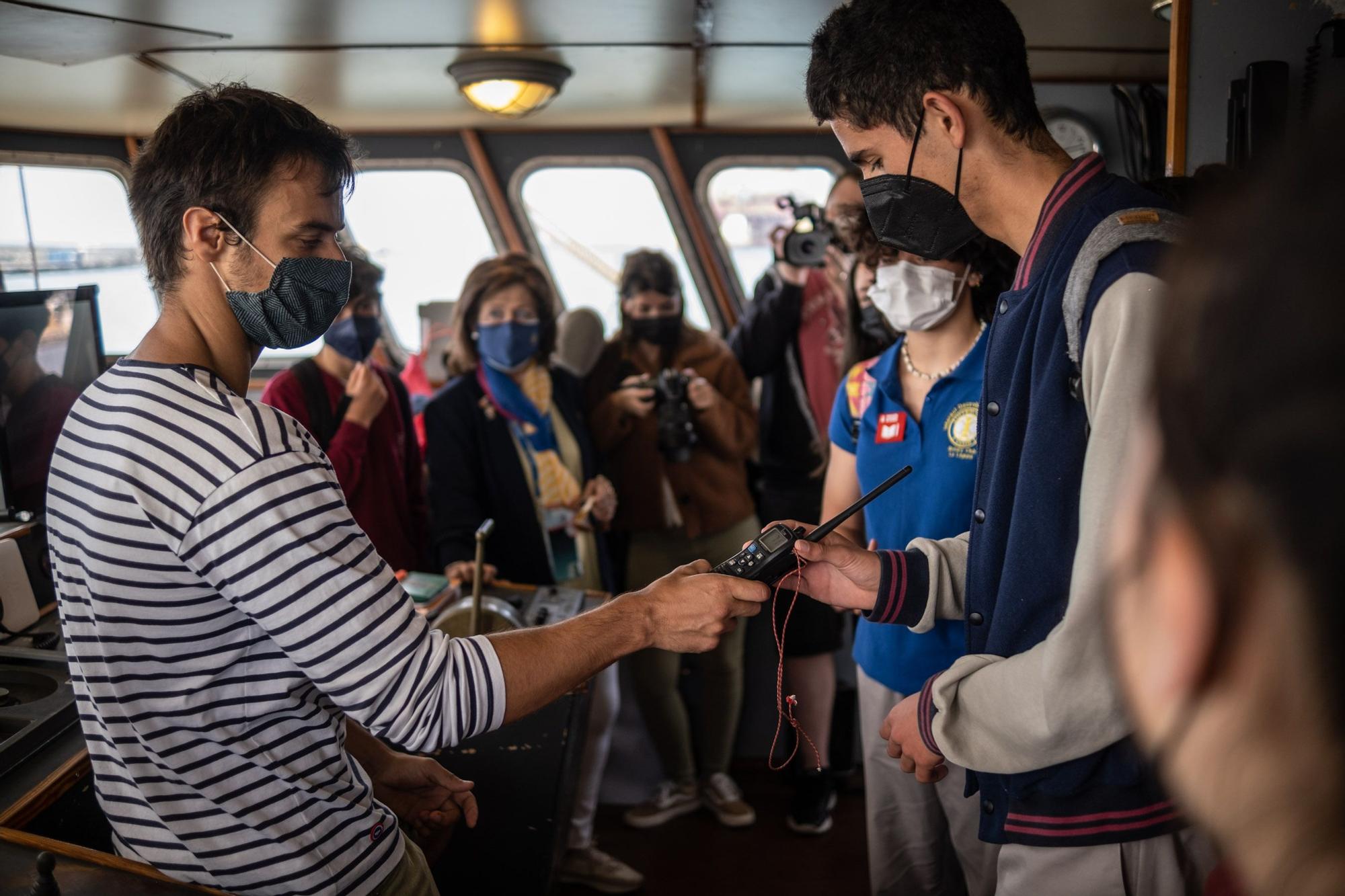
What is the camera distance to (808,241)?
11.9 ft

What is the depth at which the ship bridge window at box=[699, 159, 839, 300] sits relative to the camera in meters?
5.61

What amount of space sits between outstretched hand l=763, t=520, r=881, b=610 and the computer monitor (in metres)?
1.66

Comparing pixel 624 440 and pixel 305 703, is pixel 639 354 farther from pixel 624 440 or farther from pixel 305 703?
pixel 305 703

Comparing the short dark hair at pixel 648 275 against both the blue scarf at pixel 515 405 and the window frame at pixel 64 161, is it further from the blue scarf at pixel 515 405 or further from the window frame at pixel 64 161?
the window frame at pixel 64 161

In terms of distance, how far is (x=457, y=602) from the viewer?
255 centimetres

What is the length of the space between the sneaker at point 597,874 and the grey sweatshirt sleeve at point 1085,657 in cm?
206

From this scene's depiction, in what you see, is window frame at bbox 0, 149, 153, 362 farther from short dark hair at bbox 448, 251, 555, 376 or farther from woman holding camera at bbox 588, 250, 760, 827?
woman holding camera at bbox 588, 250, 760, 827

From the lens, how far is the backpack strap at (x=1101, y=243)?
115cm

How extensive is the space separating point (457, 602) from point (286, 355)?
4.35 m

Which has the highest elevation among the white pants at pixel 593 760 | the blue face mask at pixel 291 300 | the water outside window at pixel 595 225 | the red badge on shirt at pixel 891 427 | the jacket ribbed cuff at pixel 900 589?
the water outside window at pixel 595 225

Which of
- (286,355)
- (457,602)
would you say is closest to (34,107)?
(286,355)

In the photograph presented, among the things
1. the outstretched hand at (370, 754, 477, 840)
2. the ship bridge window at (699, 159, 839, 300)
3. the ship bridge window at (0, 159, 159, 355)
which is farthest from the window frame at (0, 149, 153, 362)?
the outstretched hand at (370, 754, 477, 840)

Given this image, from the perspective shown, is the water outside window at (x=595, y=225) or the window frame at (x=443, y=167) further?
the water outside window at (x=595, y=225)

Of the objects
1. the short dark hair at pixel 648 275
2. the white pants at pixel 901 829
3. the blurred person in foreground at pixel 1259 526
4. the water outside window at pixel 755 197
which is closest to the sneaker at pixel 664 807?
the white pants at pixel 901 829
